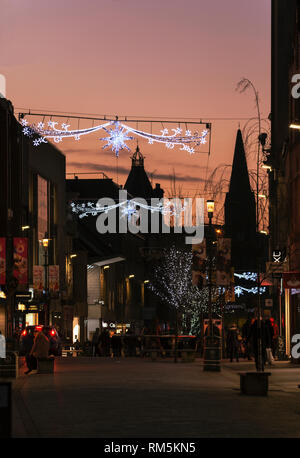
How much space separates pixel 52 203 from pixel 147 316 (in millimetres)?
35980

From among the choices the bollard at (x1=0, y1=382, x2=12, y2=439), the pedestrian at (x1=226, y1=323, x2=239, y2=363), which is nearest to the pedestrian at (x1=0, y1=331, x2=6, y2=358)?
the pedestrian at (x1=226, y1=323, x2=239, y2=363)

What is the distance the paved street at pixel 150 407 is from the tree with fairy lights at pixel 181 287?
221 ft

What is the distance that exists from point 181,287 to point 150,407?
305 ft

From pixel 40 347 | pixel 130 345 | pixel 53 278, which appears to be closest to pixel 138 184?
pixel 53 278

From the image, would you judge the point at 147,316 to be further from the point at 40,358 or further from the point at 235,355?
the point at 40,358

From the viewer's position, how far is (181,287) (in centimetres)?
11181

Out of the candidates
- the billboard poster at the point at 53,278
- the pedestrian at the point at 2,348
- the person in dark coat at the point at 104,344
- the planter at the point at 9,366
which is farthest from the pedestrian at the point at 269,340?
the billboard poster at the point at 53,278

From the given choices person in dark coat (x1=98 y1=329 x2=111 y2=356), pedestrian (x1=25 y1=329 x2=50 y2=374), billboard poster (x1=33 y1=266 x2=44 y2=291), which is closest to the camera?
pedestrian (x1=25 y1=329 x2=50 y2=374)

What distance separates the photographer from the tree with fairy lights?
102750 millimetres

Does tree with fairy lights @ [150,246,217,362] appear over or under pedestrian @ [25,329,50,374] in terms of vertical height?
over

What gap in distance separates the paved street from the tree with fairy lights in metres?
67.2

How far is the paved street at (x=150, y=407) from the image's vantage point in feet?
48.9

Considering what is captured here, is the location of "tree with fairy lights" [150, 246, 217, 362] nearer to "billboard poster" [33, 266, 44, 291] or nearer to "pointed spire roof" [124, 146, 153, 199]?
"billboard poster" [33, 266, 44, 291]
